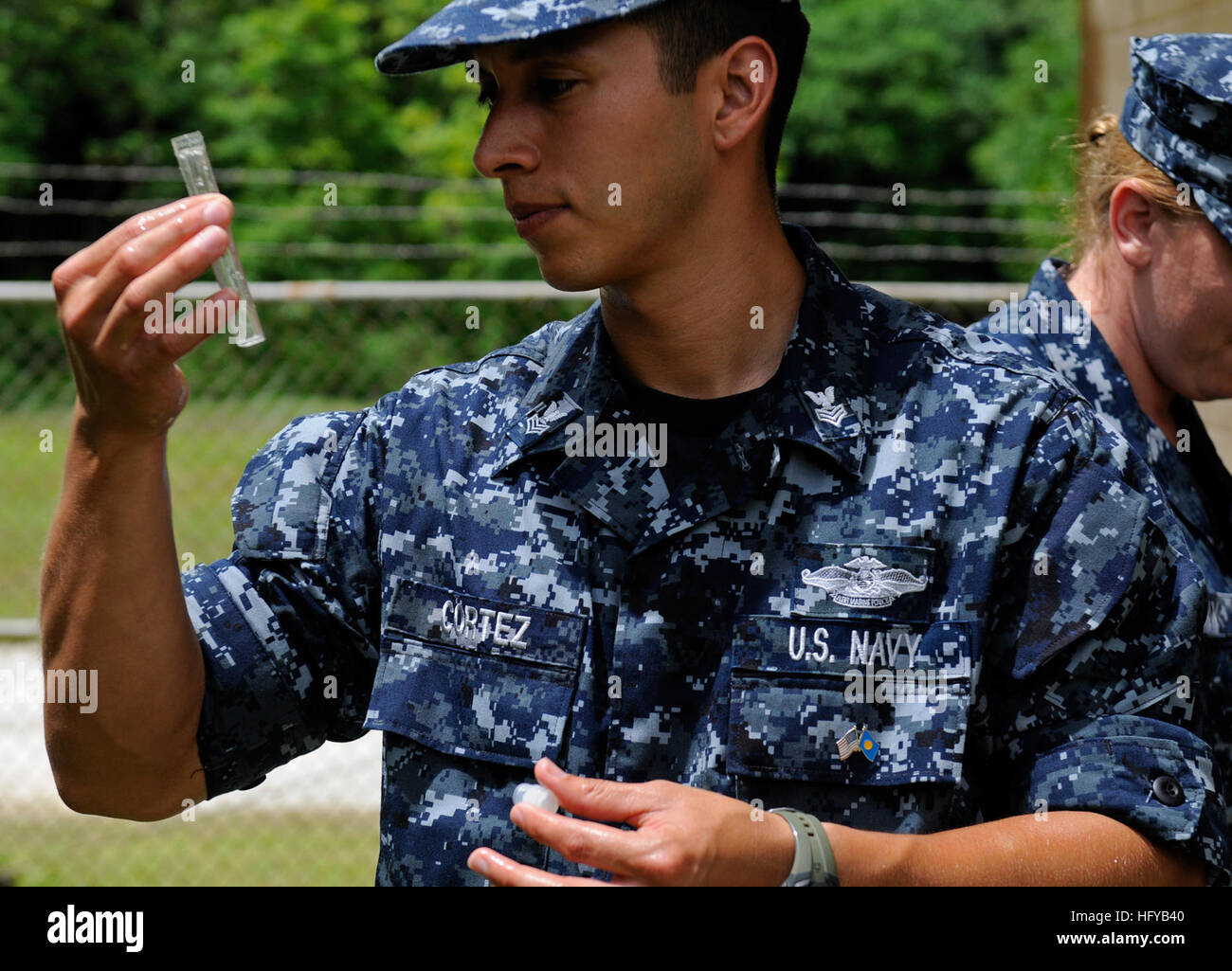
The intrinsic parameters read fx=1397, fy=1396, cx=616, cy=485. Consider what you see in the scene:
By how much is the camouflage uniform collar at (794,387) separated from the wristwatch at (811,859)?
19.7 inches

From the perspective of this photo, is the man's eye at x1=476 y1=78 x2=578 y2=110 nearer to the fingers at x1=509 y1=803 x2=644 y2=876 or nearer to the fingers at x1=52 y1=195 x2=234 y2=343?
the fingers at x1=52 y1=195 x2=234 y2=343

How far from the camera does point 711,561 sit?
1.87m

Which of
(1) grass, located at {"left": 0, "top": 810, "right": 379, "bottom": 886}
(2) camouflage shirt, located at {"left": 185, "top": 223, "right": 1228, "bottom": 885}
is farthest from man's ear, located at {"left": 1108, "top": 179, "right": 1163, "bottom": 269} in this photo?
(1) grass, located at {"left": 0, "top": 810, "right": 379, "bottom": 886}

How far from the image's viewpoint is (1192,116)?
2.32m

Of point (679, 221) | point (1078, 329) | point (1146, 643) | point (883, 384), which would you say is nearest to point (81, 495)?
point (679, 221)

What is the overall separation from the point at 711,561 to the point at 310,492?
560mm

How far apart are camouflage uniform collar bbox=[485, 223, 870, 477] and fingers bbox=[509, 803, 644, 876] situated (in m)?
0.60

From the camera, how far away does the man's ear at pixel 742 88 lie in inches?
75.2

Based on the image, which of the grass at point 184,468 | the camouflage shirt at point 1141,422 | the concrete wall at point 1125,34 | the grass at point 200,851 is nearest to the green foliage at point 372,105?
the grass at point 184,468

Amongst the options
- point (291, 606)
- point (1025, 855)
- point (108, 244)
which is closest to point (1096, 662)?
point (1025, 855)

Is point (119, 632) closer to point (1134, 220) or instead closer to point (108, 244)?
point (108, 244)

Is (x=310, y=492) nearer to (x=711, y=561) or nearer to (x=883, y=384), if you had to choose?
(x=711, y=561)

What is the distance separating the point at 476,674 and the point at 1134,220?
4.67 feet

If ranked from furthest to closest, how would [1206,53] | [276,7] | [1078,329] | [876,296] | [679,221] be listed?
[276,7] < [1078,329] < [1206,53] < [876,296] < [679,221]
